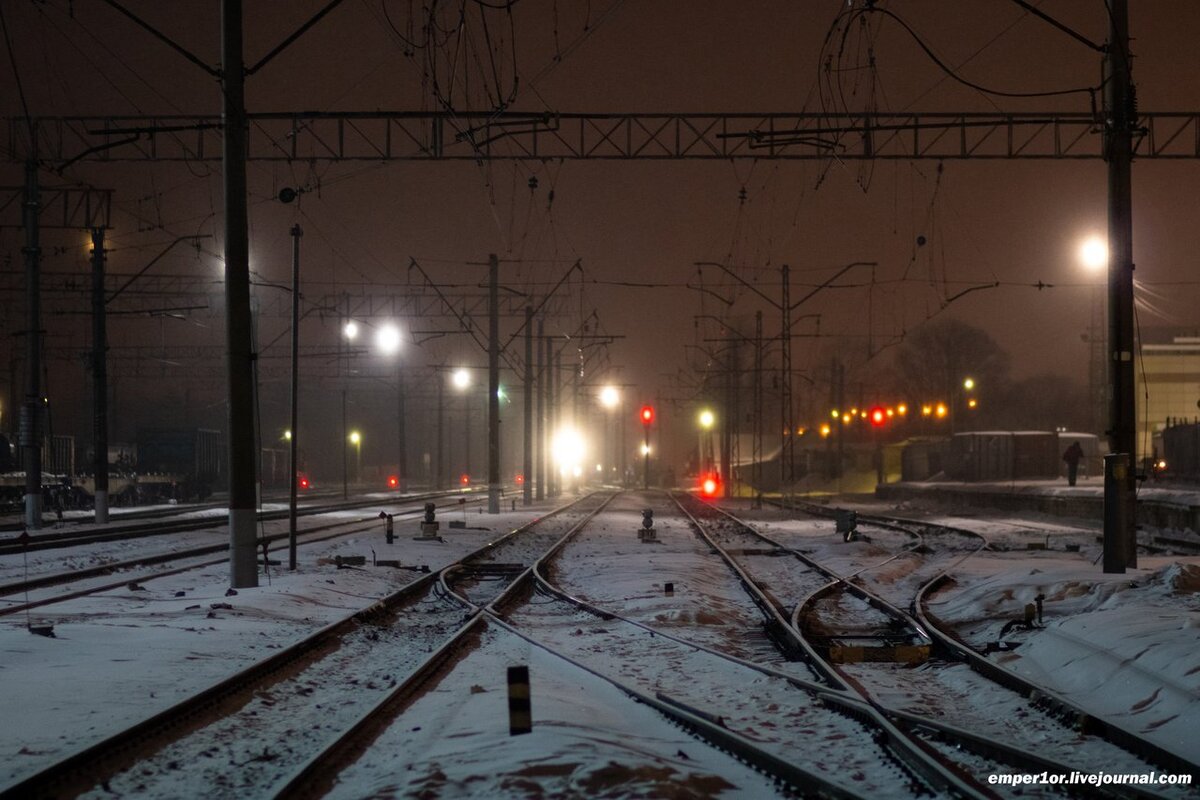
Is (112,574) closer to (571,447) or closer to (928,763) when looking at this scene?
(928,763)

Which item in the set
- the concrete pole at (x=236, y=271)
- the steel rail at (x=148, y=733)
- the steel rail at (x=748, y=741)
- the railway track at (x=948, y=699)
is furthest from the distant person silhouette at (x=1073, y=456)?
the steel rail at (x=148, y=733)

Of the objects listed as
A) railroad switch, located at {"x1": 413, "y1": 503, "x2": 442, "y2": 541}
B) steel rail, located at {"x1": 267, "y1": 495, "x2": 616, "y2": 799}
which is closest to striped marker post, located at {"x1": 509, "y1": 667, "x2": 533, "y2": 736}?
steel rail, located at {"x1": 267, "y1": 495, "x2": 616, "y2": 799}

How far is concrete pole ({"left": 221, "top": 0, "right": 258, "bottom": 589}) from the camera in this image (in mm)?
17734

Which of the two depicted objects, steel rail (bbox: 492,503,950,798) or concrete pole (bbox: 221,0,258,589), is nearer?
steel rail (bbox: 492,503,950,798)

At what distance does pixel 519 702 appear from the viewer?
26.9ft

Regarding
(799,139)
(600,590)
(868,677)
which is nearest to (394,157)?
(799,139)

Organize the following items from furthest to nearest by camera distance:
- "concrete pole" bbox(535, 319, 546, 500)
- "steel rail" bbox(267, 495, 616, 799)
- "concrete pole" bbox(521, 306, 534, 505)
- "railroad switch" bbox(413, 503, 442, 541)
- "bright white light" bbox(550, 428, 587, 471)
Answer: "bright white light" bbox(550, 428, 587, 471)
"concrete pole" bbox(535, 319, 546, 500)
"concrete pole" bbox(521, 306, 534, 505)
"railroad switch" bbox(413, 503, 442, 541)
"steel rail" bbox(267, 495, 616, 799)

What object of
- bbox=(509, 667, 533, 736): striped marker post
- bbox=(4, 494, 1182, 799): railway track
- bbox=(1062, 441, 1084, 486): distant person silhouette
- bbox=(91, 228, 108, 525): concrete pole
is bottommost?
bbox=(4, 494, 1182, 799): railway track

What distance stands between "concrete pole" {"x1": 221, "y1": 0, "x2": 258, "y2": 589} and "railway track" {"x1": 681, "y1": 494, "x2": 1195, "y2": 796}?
8.24m

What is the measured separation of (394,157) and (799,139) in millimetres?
8378

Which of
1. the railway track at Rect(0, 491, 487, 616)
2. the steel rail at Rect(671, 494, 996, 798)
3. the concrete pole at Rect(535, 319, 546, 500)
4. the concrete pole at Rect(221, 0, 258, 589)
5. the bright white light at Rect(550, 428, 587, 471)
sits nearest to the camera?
the steel rail at Rect(671, 494, 996, 798)

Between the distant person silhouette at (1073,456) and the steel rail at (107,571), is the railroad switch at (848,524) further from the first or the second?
the distant person silhouette at (1073,456)

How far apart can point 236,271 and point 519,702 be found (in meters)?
11.4

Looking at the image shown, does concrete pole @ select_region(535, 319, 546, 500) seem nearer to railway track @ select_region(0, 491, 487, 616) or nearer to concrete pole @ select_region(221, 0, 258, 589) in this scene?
railway track @ select_region(0, 491, 487, 616)
